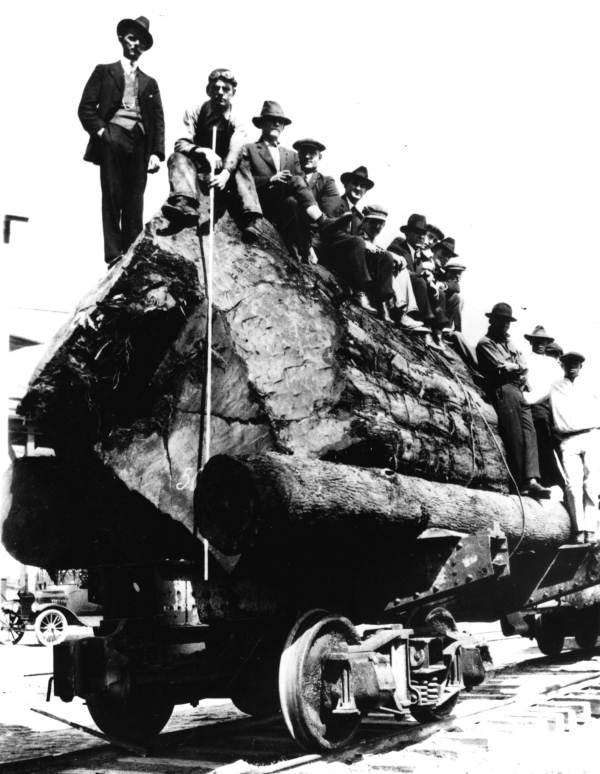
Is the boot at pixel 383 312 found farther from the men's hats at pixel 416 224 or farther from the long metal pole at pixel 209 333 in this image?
the men's hats at pixel 416 224

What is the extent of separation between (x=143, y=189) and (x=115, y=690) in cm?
382

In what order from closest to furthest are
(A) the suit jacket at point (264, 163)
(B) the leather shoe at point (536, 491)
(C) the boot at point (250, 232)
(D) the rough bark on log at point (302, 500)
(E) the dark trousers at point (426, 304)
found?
(D) the rough bark on log at point (302, 500) → (C) the boot at point (250, 232) → (A) the suit jacket at point (264, 163) → (B) the leather shoe at point (536, 491) → (E) the dark trousers at point (426, 304)

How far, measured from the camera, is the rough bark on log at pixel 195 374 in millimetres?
6922

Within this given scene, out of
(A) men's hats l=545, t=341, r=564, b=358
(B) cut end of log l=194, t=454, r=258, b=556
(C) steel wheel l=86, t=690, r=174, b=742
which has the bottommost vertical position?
(C) steel wheel l=86, t=690, r=174, b=742

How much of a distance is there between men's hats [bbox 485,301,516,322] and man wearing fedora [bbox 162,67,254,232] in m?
3.80

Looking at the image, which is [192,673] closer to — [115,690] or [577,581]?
[115,690]

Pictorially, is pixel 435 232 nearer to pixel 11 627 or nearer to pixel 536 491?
pixel 536 491

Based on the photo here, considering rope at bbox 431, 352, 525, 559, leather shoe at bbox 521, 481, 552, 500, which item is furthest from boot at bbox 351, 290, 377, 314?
leather shoe at bbox 521, 481, 552, 500

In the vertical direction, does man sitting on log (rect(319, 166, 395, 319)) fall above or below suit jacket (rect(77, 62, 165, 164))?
below

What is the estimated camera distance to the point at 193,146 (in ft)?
24.3

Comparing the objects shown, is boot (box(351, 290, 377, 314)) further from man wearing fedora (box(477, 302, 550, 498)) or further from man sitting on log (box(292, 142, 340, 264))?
man wearing fedora (box(477, 302, 550, 498))

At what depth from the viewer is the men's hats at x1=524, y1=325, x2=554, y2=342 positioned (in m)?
12.3

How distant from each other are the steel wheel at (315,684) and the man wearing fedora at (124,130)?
10.5 feet

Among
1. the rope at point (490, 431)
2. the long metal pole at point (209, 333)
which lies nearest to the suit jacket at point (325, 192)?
the rope at point (490, 431)
